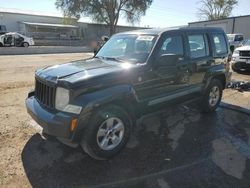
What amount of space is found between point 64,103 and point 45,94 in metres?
0.50

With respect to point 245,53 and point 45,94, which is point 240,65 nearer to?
point 245,53

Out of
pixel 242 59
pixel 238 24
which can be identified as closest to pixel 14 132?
pixel 242 59

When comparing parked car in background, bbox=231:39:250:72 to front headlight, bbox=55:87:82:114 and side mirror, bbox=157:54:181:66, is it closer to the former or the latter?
side mirror, bbox=157:54:181:66

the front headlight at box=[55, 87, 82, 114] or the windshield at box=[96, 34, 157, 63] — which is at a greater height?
the windshield at box=[96, 34, 157, 63]

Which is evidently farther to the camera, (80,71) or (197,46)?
(197,46)

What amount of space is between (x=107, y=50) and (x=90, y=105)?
6.31 ft

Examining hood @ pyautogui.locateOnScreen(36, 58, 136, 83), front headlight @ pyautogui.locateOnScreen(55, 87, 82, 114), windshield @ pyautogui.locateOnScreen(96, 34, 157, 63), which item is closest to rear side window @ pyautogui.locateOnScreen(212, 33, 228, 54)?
windshield @ pyautogui.locateOnScreen(96, 34, 157, 63)

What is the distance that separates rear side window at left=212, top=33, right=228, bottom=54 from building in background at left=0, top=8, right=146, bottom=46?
33.9 m

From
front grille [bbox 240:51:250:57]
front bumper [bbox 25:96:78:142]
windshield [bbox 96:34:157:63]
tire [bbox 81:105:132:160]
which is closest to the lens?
front bumper [bbox 25:96:78:142]

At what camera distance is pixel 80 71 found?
359 cm

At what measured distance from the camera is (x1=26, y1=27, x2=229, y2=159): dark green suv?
3.22m

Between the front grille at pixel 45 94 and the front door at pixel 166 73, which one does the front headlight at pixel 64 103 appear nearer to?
the front grille at pixel 45 94

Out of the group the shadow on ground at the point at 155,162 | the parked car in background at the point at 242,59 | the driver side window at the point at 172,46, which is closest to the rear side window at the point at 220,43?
the driver side window at the point at 172,46

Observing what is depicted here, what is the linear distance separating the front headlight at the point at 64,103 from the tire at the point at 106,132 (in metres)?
0.28
